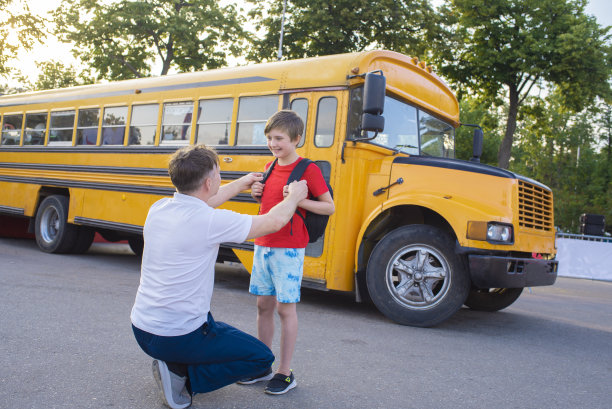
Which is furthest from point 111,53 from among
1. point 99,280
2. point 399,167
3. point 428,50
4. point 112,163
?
point 399,167

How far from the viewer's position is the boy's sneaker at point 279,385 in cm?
320

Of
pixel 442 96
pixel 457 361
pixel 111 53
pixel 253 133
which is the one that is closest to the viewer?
pixel 457 361

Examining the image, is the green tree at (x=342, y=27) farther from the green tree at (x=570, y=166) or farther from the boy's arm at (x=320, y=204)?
the boy's arm at (x=320, y=204)

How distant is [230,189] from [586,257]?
51.4 ft

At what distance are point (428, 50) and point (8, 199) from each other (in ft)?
55.7

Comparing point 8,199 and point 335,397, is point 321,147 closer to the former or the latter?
point 335,397

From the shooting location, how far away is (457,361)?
4.26 metres

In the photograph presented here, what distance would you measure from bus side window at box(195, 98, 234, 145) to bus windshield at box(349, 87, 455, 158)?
1723mm

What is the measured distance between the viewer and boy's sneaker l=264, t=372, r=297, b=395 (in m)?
3.20

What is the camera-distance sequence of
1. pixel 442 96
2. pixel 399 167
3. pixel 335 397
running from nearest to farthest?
1. pixel 335 397
2. pixel 399 167
3. pixel 442 96

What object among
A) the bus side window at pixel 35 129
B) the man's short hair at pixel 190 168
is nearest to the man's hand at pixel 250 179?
the man's short hair at pixel 190 168

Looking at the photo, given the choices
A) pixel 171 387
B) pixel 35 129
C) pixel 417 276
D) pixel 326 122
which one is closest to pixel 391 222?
pixel 417 276

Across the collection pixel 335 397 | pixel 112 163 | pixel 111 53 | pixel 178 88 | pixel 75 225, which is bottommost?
pixel 335 397

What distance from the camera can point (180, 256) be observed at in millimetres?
2811
